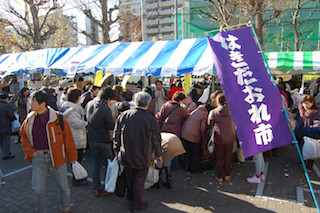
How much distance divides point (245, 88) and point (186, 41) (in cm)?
485

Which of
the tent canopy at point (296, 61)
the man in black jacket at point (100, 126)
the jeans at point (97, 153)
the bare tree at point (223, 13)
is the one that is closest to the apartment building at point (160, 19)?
the bare tree at point (223, 13)

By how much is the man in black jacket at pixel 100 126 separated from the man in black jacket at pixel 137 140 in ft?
1.38

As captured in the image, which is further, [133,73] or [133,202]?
[133,73]

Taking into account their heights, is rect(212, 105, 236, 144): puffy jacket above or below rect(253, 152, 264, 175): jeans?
above

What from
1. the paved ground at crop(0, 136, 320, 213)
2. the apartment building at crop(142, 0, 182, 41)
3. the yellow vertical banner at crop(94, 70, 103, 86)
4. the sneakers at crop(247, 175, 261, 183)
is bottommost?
the paved ground at crop(0, 136, 320, 213)

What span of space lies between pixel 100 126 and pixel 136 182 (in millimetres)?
1080

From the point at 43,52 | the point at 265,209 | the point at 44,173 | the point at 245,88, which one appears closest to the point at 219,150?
the point at 265,209

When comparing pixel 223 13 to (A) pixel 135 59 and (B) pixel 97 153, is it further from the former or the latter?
(B) pixel 97 153

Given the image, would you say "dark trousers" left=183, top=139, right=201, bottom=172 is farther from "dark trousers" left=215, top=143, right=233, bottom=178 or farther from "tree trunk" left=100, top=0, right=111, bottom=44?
"tree trunk" left=100, top=0, right=111, bottom=44

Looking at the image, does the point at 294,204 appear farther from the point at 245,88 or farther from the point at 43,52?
the point at 43,52

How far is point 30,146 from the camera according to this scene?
2963 millimetres

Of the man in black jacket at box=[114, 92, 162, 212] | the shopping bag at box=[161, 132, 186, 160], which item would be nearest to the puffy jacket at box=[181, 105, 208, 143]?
the shopping bag at box=[161, 132, 186, 160]

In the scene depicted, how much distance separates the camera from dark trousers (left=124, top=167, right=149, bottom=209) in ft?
11.0

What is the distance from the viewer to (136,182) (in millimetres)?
3355
